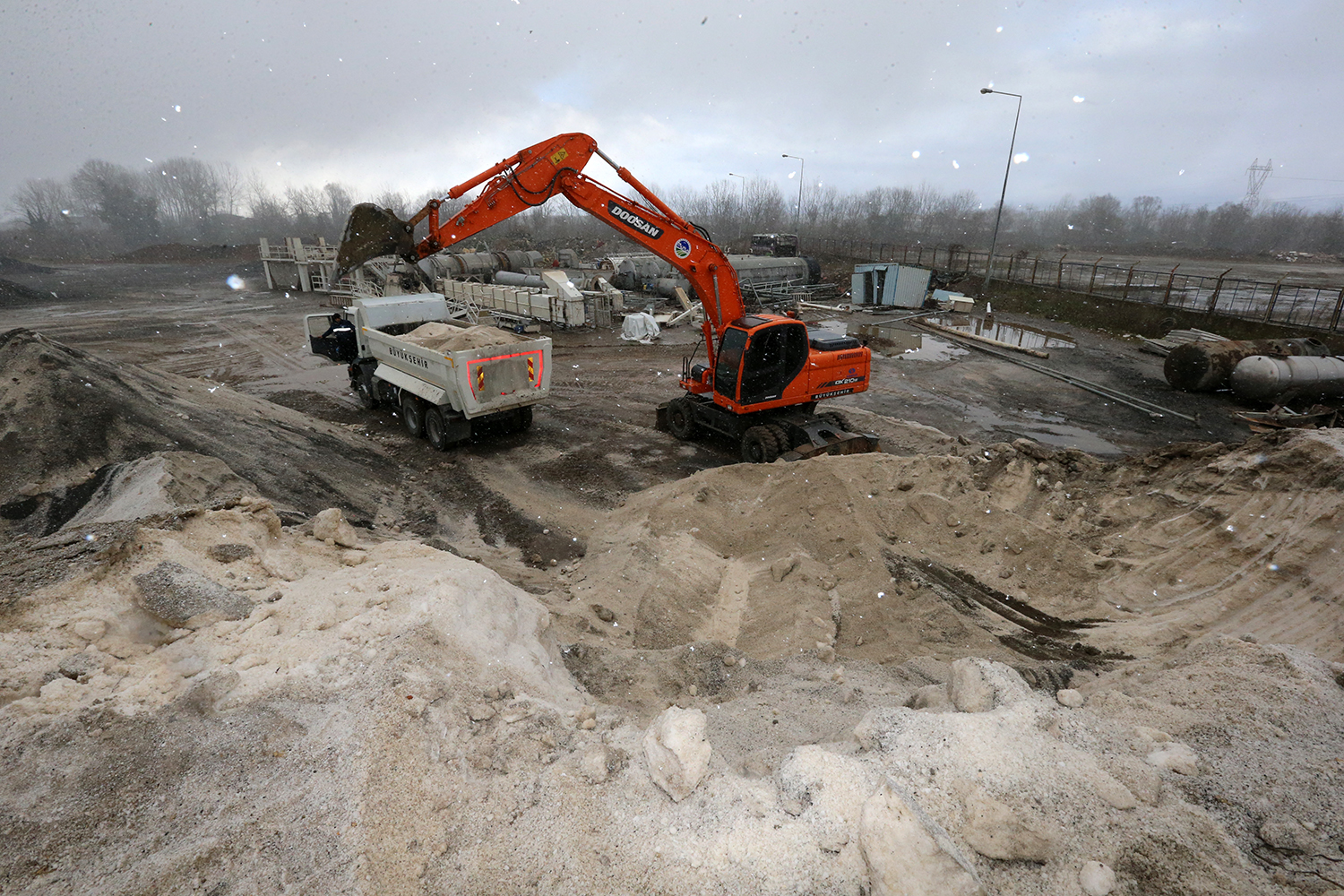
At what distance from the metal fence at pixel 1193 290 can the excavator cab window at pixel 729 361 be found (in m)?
17.8

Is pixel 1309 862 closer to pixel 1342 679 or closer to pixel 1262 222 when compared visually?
pixel 1342 679

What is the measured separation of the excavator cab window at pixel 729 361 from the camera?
913cm

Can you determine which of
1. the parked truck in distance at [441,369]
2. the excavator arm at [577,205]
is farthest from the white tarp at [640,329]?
the excavator arm at [577,205]

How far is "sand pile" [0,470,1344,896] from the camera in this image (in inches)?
90.4

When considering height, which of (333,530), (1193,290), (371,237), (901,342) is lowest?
(901,342)

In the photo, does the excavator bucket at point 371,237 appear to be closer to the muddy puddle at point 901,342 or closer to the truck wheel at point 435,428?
the truck wheel at point 435,428

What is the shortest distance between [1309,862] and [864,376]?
28.2 ft

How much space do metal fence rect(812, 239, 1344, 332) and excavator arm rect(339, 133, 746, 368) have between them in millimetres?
17721

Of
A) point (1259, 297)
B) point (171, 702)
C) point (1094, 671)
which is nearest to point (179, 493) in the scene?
point (171, 702)

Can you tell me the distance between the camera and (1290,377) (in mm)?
12805

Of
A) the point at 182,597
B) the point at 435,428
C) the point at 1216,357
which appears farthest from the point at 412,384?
the point at 1216,357

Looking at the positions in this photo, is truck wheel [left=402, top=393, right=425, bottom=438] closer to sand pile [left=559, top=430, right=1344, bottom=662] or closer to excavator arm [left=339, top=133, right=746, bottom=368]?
excavator arm [left=339, top=133, right=746, bottom=368]

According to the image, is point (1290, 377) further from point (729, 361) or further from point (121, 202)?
point (121, 202)

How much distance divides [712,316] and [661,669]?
6926mm
